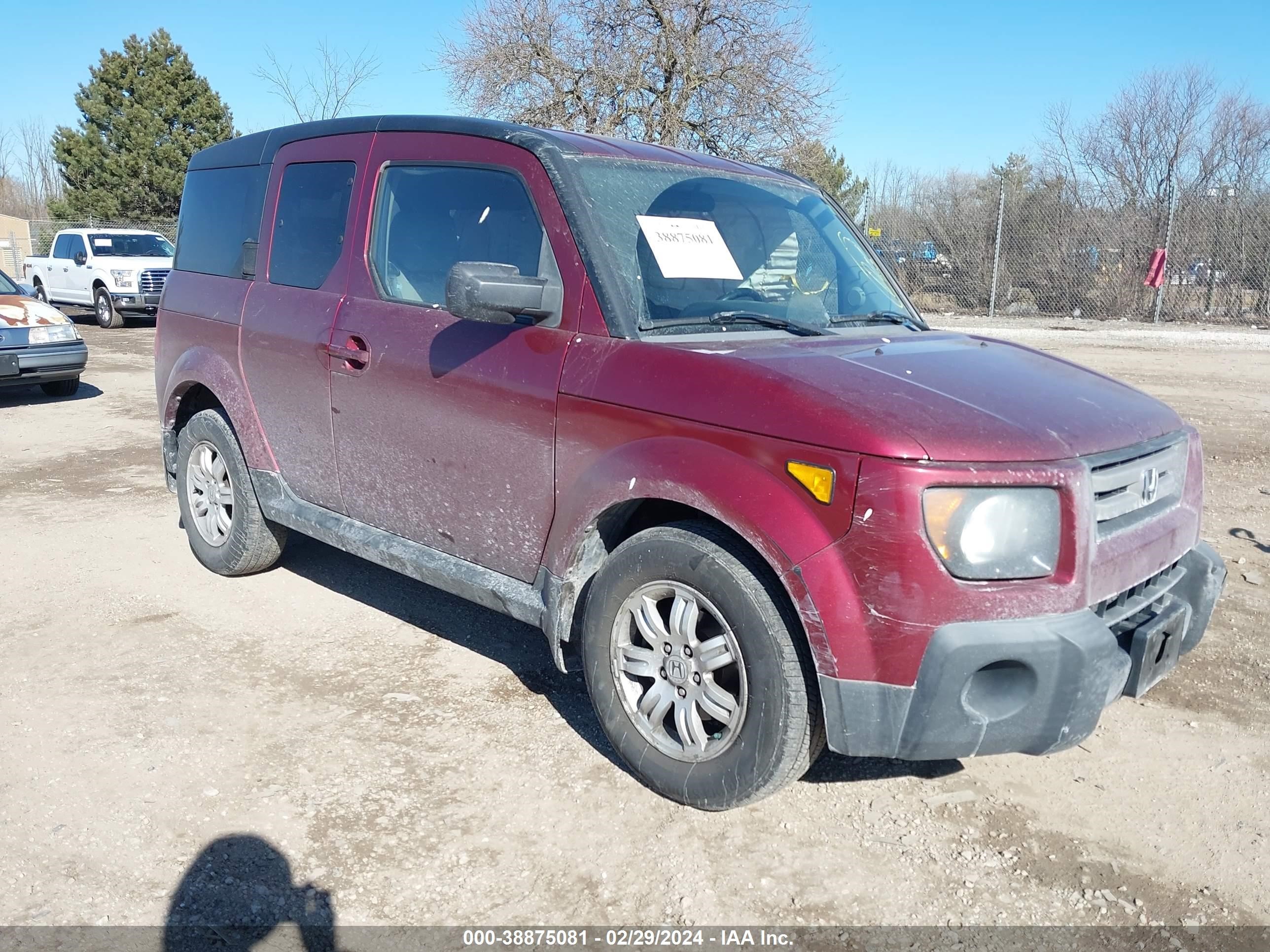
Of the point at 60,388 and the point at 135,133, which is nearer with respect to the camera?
the point at 60,388

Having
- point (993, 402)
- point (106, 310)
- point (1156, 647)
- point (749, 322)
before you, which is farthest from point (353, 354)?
point (106, 310)

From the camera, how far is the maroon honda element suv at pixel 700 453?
9.00 feet

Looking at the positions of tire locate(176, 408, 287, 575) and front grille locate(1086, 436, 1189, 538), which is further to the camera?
tire locate(176, 408, 287, 575)

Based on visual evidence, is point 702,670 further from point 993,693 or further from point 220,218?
point 220,218

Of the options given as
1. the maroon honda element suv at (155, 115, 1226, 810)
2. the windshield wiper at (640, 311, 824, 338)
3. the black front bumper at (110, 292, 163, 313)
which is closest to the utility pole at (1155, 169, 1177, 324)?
the maroon honda element suv at (155, 115, 1226, 810)

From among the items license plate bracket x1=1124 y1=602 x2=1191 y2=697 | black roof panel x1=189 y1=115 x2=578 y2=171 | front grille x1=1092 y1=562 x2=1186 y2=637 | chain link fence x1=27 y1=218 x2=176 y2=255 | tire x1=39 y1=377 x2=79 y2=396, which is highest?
chain link fence x1=27 y1=218 x2=176 y2=255

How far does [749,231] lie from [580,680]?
1.88 m

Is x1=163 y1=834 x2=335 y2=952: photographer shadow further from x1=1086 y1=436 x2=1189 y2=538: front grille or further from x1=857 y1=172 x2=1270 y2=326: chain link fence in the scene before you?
x1=857 y1=172 x2=1270 y2=326: chain link fence

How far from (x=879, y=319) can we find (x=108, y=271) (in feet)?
64.1

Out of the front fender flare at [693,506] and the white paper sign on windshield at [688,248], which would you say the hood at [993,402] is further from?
the white paper sign on windshield at [688,248]

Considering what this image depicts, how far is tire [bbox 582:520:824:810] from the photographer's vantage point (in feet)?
9.62

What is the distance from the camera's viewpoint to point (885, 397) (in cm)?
289

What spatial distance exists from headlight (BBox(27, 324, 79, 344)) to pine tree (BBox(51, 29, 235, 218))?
100 ft

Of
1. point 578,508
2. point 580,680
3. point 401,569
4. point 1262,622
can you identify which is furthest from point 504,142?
point 1262,622
